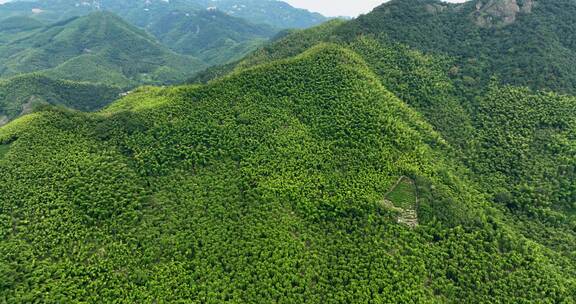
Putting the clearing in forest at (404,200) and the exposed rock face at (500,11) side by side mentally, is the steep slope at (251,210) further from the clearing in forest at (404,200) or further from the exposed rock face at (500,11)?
the exposed rock face at (500,11)

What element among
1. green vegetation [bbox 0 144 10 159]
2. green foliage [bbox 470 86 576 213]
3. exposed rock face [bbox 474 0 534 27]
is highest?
exposed rock face [bbox 474 0 534 27]

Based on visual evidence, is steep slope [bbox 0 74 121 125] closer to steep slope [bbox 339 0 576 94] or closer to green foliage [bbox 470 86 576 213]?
steep slope [bbox 339 0 576 94]

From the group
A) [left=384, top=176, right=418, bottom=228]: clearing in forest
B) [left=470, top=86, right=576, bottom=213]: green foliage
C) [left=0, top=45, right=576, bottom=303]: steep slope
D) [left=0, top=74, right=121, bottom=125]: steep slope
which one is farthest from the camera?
[left=0, top=74, right=121, bottom=125]: steep slope

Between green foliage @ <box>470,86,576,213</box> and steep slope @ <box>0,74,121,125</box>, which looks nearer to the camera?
green foliage @ <box>470,86,576,213</box>

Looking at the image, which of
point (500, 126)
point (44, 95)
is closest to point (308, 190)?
point (500, 126)

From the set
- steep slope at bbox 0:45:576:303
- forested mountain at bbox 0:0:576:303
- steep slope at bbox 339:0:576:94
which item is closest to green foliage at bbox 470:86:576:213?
forested mountain at bbox 0:0:576:303

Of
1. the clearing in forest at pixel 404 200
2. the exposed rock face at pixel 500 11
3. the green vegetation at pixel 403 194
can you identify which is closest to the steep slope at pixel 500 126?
the exposed rock face at pixel 500 11

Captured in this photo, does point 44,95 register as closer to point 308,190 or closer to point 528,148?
point 308,190

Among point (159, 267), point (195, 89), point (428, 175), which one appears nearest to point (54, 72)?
point (195, 89)
